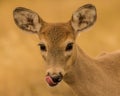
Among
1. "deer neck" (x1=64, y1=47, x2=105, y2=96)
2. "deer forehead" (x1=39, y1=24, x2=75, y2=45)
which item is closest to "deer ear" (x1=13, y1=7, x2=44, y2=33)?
"deer forehead" (x1=39, y1=24, x2=75, y2=45)

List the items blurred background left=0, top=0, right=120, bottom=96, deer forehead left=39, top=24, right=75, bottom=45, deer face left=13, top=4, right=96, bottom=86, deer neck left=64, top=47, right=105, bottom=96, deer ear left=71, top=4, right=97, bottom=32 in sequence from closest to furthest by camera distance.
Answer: deer face left=13, top=4, right=96, bottom=86 < deer forehead left=39, top=24, right=75, bottom=45 < deer neck left=64, top=47, right=105, bottom=96 < deer ear left=71, top=4, right=97, bottom=32 < blurred background left=0, top=0, right=120, bottom=96

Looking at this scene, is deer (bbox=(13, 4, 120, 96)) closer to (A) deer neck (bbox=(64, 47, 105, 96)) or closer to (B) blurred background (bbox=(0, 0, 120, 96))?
(A) deer neck (bbox=(64, 47, 105, 96))

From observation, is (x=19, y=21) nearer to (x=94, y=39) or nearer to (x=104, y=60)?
(x=104, y=60)

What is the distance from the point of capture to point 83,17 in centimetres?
1099

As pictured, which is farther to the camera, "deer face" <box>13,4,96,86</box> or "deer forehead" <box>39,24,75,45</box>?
"deer forehead" <box>39,24,75,45</box>

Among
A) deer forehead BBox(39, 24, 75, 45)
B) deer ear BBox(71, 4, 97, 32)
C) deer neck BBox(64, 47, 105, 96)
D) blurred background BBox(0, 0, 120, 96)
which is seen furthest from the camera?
blurred background BBox(0, 0, 120, 96)

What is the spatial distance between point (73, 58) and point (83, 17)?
680mm

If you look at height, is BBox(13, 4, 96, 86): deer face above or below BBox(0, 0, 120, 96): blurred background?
above

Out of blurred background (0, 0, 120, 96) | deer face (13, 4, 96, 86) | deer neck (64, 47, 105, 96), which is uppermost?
deer face (13, 4, 96, 86)

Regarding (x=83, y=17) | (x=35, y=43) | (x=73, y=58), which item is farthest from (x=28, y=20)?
(x=35, y=43)

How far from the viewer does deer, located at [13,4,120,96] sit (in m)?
10.3

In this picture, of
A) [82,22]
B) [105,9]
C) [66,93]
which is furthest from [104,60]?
[105,9]

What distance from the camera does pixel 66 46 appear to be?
410 inches

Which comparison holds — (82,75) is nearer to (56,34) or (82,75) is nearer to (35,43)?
(56,34)
